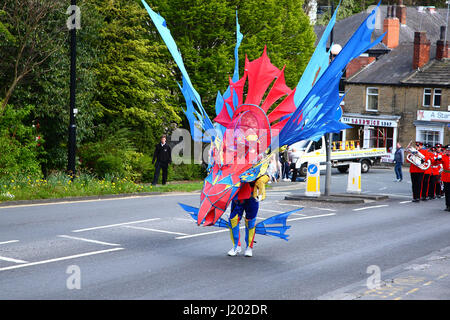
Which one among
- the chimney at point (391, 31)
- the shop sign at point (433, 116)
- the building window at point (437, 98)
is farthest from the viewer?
the chimney at point (391, 31)

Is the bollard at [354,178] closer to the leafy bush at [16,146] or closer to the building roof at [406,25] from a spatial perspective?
the leafy bush at [16,146]

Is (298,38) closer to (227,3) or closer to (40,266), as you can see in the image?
(227,3)

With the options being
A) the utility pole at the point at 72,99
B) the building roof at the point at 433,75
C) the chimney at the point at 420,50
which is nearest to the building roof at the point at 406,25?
the chimney at the point at 420,50

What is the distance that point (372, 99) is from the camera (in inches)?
1962

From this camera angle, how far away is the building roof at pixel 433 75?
4575 centimetres

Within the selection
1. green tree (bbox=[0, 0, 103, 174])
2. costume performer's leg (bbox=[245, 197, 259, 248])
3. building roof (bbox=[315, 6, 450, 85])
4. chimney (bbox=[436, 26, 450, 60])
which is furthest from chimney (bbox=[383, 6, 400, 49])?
costume performer's leg (bbox=[245, 197, 259, 248])

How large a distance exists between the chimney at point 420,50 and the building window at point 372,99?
3336mm

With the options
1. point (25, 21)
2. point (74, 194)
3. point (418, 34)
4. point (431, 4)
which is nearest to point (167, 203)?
point (74, 194)

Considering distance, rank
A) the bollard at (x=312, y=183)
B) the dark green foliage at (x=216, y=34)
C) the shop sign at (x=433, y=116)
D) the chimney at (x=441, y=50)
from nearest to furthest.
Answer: the bollard at (x=312, y=183), the dark green foliage at (x=216, y=34), the shop sign at (x=433, y=116), the chimney at (x=441, y=50)

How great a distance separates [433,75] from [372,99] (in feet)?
16.5

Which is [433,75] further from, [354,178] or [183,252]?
[183,252]

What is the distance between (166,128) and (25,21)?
12158 millimetres

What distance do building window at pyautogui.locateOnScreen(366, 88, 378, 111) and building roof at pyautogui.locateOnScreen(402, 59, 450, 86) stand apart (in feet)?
9.20

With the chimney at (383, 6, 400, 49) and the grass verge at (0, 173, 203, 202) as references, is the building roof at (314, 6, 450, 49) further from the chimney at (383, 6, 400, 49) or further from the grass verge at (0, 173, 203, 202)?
the grass verge at (0, 173, 203, 202)
